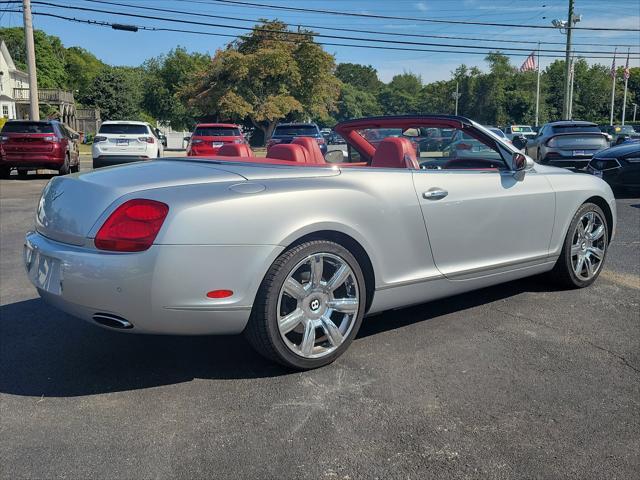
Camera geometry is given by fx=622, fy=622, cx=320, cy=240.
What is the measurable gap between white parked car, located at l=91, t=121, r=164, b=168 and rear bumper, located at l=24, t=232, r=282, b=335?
48.5ft

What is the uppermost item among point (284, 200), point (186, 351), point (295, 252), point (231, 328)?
point (284, 200)

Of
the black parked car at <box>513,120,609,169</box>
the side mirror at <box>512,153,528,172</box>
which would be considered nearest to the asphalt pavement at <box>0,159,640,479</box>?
the side mirror at <box>512,153,528,172</box>

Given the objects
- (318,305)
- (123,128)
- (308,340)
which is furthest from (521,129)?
(308,340)

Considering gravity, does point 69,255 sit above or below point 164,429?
above

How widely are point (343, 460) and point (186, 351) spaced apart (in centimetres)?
162

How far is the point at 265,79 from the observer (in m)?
46.0

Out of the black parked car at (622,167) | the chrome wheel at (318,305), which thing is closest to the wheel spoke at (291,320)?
the chrome wheel at (318,305)

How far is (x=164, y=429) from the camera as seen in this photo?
2881 mm

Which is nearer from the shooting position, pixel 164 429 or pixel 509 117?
pixel 164 429

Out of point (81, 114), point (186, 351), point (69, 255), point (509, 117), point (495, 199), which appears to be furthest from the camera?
point (509, 117)

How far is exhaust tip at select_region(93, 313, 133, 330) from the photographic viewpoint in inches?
123

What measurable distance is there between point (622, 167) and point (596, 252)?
6.75 meters

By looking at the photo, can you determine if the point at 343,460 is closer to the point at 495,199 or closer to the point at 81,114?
the point at 495,199

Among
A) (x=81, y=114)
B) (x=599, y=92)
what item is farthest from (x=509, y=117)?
(x=81, y=114)
